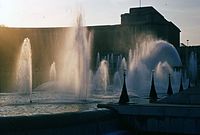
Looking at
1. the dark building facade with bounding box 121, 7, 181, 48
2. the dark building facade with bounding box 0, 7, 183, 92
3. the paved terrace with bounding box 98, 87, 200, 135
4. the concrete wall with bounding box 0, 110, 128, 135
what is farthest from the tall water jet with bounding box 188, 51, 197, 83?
the concrete wall with bounding box 0, 110, 128, 135

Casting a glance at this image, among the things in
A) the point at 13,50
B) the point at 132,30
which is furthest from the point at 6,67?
the point at 132,30

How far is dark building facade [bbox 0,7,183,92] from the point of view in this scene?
104 meters

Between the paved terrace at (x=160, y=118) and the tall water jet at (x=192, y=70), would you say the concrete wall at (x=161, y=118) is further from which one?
the tall water jet at (x=192, y=70)

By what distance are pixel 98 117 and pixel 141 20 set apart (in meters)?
106

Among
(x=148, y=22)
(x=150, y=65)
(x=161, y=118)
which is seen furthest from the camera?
(x=148, y=22)

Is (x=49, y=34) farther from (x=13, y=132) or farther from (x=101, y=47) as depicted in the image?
(x=13, y=132)

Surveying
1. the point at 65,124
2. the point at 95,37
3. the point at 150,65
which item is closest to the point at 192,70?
the point at 95,37

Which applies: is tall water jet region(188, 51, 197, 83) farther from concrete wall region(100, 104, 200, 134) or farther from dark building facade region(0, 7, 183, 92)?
concrete wall region(100, 104, 200, 134)

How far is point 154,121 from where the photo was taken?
15055mm

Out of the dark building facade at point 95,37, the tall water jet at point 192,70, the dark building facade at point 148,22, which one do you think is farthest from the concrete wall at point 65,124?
the dark building facade at point 148,22

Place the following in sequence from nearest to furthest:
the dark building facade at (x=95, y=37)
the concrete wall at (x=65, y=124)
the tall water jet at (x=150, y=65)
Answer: the concrete wall at (x=65, y=124) < the tall water jet at (x=150, y=65) < the dark building facade at (x=95, y=37)

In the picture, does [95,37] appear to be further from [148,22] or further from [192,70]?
[192,70]

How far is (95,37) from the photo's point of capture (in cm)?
11506

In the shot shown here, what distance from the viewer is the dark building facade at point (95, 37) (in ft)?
340
